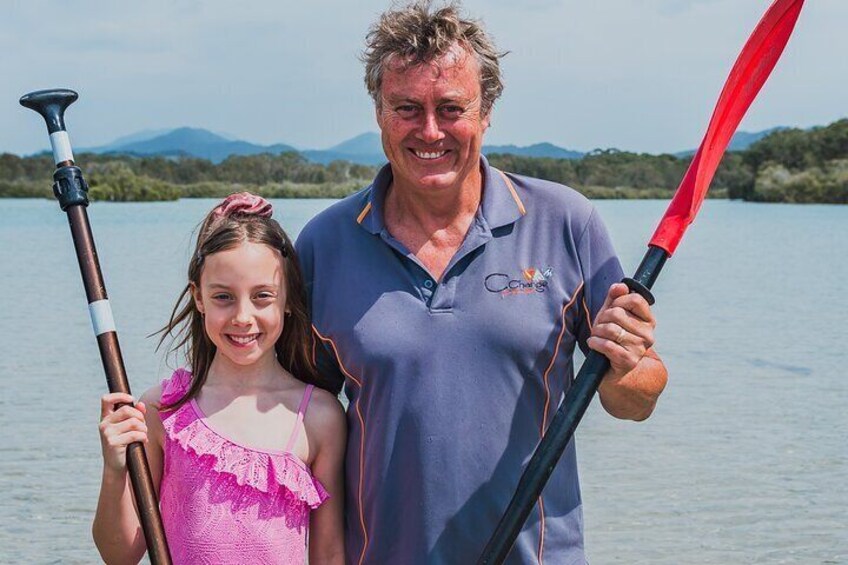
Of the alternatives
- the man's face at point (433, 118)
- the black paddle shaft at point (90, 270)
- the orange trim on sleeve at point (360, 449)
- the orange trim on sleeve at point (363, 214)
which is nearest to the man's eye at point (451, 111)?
the man's face at point (433, 118)

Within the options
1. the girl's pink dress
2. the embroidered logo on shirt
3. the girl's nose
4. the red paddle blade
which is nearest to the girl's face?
the girl's nose

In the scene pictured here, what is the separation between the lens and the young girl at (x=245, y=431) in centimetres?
302

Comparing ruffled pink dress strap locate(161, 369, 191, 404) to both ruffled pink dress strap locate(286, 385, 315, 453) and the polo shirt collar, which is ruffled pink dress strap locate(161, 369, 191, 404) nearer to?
ruffled pink dress strap locate(286, 385, 315, 453)

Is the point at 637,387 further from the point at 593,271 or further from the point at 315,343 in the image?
the point at 315,343

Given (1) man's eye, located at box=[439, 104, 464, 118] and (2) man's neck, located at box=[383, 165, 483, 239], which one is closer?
(1) man's eye, located at box=[439, 104, 464, 118]

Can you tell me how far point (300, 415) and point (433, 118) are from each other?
2.80 feet

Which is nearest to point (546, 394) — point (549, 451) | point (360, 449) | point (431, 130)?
point (549, 451)

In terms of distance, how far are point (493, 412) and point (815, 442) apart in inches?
299

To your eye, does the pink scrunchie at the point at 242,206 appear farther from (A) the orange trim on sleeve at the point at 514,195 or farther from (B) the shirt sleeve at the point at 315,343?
(A) the orange trim on sleeve at the point at 514,195

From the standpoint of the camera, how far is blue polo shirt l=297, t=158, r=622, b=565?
114 inches

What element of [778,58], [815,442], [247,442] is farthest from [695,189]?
[815,442]

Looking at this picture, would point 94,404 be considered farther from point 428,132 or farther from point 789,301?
point 789,301

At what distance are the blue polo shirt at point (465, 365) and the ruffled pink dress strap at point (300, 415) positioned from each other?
0.41 feet

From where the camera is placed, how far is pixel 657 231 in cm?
294
